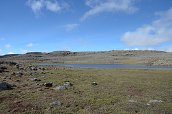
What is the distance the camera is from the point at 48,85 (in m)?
35.3

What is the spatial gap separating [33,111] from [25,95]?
7277 mm

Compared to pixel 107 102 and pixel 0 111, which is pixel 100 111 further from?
pixel 0 111

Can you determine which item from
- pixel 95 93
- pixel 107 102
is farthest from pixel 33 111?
pixel 95 93

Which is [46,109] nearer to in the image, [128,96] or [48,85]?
[128,96]

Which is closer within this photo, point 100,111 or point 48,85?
point 100,111

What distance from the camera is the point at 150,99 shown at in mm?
26984

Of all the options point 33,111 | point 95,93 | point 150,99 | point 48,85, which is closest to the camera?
point 33,111

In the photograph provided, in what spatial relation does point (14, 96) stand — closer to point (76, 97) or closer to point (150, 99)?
point (76, 97)

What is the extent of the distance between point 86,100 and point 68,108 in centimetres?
360

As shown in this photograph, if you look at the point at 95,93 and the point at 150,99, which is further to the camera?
the point at 95,93

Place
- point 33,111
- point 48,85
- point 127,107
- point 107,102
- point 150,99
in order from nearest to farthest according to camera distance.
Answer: point 33,111
point 127,107
point 107,102
point 150,99
point 48,85

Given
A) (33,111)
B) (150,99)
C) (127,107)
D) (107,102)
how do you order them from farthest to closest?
(150,99) → (107,102) → (127,107) → (33,111)

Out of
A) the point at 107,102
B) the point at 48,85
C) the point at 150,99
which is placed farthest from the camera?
the point at 48,85

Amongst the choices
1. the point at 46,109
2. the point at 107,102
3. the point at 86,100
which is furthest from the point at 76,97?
the point at 46,109
